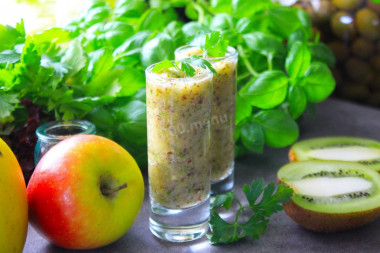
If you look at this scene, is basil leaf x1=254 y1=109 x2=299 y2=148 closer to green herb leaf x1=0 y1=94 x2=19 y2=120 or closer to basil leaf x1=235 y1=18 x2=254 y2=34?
basil leaf x1=235 y1=18 x2=254 y2=34

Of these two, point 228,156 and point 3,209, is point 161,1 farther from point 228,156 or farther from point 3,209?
point 3,209

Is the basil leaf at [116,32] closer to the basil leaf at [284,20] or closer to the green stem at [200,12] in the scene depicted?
the green stem at [200,12]

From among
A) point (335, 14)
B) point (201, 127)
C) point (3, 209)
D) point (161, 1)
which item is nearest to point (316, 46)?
point (335, 14)

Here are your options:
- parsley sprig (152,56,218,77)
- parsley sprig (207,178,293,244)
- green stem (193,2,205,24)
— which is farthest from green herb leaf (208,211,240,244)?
green stem (193,2,205,24)

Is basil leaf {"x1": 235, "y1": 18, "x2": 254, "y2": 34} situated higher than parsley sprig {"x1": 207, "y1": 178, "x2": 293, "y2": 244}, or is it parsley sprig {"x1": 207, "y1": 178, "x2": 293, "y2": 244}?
basil leaf {"x1": 235, "y1": 18, "x2": 254, "y2": 34}

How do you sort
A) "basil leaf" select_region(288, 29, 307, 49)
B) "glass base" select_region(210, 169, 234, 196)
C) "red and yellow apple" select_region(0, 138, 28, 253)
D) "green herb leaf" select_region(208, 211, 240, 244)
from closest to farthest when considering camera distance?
"red and yellow apple" select_region(0, 138, 28, 253) → "green herb leaf" select_region(208, 211, 240, 244) → "glass base" select_region(210, 169, 234, 196) → "basil leaf" select_region(288, 29, 307, 49)

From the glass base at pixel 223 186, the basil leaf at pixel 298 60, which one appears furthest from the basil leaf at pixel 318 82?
the glass base at pixel 223 186
